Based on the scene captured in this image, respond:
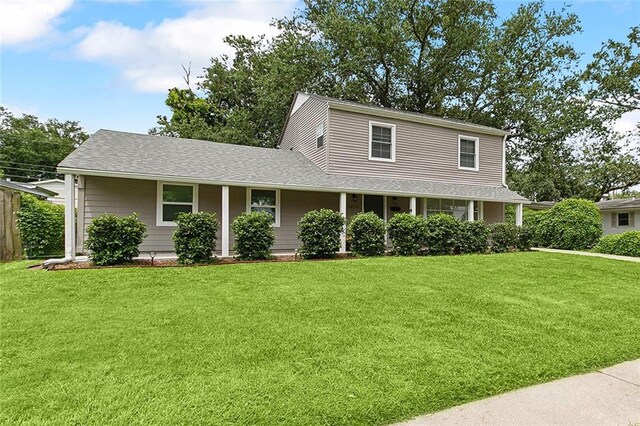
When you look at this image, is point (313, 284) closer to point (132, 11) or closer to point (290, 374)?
point (290, 374)

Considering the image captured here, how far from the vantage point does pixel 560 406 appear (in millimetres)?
2512

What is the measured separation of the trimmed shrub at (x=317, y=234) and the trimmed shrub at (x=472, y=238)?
447 centimetres

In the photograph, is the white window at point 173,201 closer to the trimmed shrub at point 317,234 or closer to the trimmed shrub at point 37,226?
the trimmed shrub at point 37,226

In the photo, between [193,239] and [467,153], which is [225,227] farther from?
[467,153]

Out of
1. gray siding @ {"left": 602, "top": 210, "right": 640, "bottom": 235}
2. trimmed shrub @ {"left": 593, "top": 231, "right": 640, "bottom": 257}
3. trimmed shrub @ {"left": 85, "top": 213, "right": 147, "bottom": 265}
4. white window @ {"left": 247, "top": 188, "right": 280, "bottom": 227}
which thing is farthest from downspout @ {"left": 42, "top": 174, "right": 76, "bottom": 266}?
gray siding @ {"left": 602, "top": 210, "right": 640, "bottom": 235}

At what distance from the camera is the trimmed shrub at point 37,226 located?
934 centimetres

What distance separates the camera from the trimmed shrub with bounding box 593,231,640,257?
39.4 ft

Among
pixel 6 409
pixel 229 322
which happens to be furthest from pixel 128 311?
pixel 6 409

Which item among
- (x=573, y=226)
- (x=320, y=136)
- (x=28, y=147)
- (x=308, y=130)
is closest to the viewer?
(x=320, y=136)

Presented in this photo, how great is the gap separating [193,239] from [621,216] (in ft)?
87.5

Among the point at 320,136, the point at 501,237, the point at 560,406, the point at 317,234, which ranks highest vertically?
the point at 320,136

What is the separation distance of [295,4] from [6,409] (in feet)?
82.1

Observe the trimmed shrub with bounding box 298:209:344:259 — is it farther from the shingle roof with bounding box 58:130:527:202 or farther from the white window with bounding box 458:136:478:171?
the white window with bounding box 458:136:478:171

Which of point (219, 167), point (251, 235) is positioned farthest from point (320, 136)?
point (251, 235)
